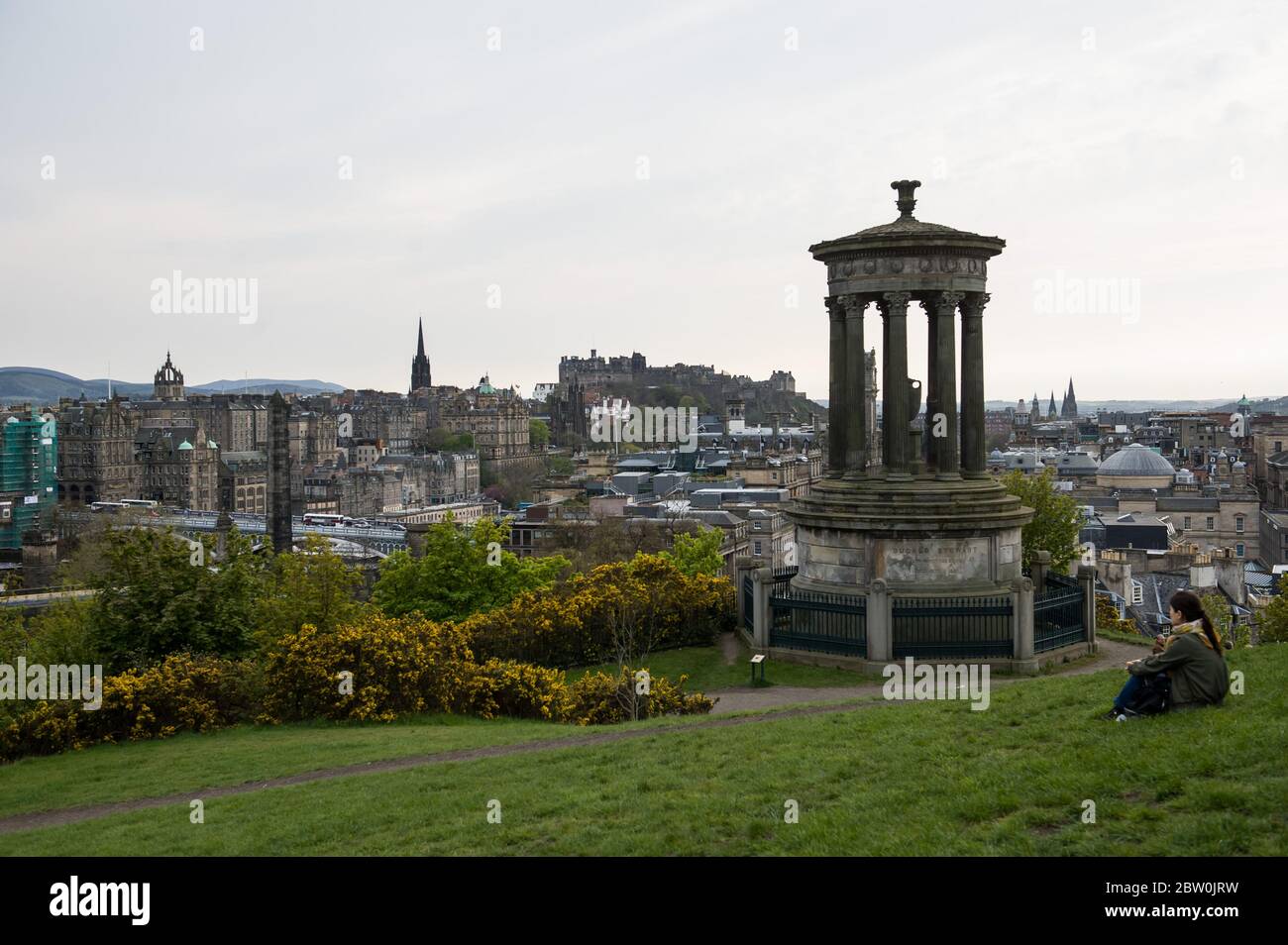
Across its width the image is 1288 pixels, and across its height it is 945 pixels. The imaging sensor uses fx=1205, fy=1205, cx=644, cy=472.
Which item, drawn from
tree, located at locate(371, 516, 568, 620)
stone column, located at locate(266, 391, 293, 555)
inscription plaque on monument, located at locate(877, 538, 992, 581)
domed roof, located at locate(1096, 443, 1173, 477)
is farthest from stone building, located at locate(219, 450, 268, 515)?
inscription plaque on monument, located at locate(877, 538, 992, 581)

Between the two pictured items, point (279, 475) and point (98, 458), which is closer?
point (279, 475)

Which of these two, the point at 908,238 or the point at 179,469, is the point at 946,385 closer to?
the point at 908,238

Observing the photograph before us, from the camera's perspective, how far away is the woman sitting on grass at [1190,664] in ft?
39.6

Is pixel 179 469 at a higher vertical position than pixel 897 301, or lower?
lower

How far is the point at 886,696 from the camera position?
61.4ft

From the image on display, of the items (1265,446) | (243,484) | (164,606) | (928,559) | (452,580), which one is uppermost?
(1265,446)

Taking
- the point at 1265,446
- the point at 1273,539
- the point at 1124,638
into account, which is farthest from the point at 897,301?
the point at 1265,446

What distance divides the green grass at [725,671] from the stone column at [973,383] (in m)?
5.68

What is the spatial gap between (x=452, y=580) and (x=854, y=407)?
20383mm

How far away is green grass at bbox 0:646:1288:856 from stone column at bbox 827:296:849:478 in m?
10.6

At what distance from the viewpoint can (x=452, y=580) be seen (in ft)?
137

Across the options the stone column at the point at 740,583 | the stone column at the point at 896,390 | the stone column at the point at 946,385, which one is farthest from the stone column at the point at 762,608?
the stone column at the point at 946,385

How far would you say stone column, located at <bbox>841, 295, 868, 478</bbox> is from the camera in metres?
25.0
